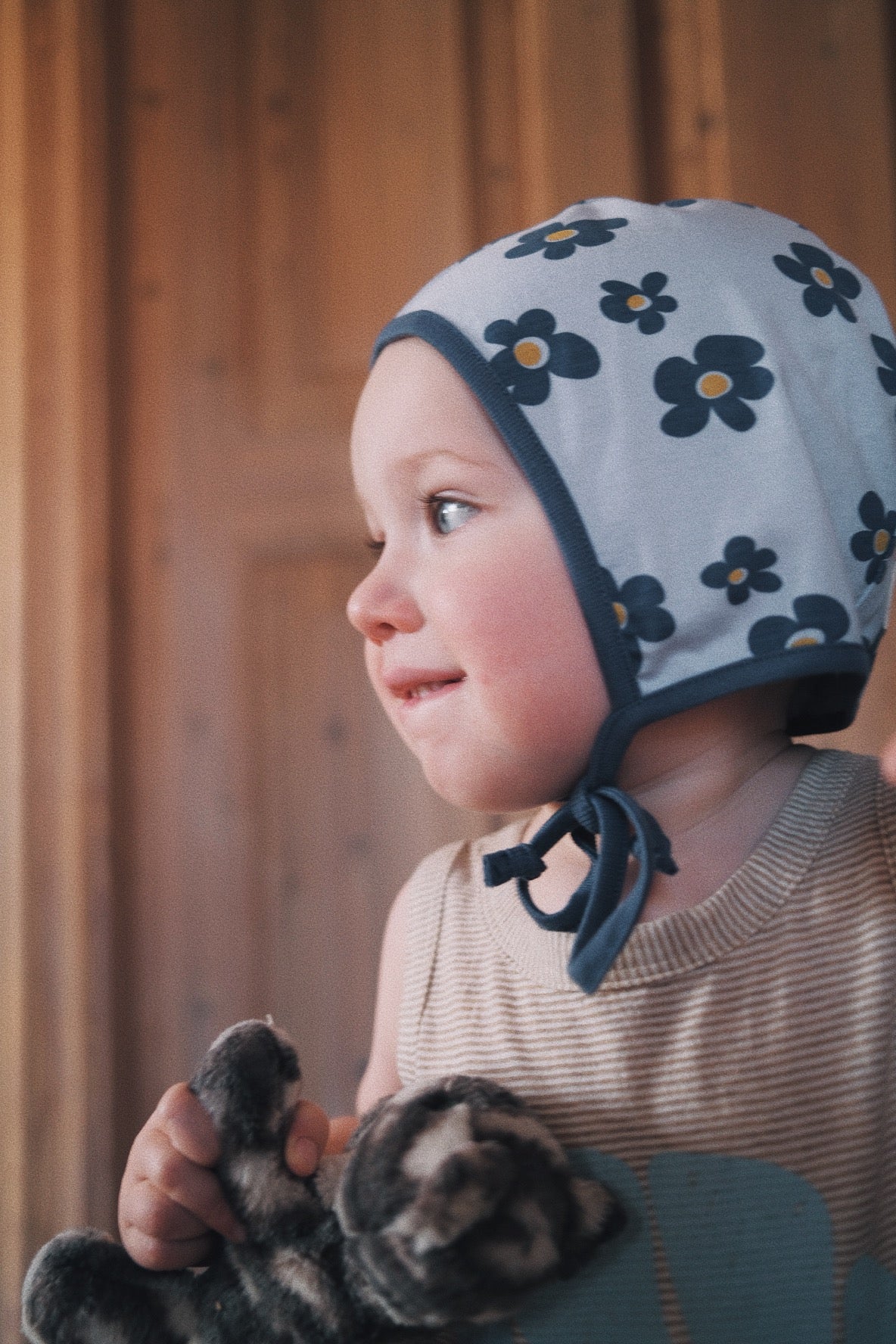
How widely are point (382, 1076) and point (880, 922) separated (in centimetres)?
33

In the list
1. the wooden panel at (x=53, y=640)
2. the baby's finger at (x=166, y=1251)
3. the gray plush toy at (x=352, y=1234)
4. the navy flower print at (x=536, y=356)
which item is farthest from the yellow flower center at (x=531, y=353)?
the wooden panel at (x=53, y=640)

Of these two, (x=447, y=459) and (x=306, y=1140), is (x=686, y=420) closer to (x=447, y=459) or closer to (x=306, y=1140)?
(x=447, y=459)

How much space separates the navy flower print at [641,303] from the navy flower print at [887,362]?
13 cm

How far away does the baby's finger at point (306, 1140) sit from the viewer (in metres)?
0.51

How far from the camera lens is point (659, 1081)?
0.55m

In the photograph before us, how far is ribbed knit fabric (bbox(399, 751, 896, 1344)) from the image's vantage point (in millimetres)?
526

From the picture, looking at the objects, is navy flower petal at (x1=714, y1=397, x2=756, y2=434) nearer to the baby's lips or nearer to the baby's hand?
the baby's lips

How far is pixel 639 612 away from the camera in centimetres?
56

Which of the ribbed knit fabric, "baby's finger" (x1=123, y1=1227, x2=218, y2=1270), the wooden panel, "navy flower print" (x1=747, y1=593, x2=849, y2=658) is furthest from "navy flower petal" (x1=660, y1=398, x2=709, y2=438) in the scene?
the wooden panel

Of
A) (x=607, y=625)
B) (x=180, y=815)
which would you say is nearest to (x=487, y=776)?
(x=607, y=625)

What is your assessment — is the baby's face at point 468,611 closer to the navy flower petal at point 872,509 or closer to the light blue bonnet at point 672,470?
the light blue bonnet at point 672,470

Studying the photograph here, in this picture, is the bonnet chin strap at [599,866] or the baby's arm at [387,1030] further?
the baby's arm at [387,1030]

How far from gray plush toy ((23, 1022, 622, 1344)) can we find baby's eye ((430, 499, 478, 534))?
0.89 ft

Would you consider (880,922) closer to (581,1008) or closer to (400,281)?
(581,1008)
